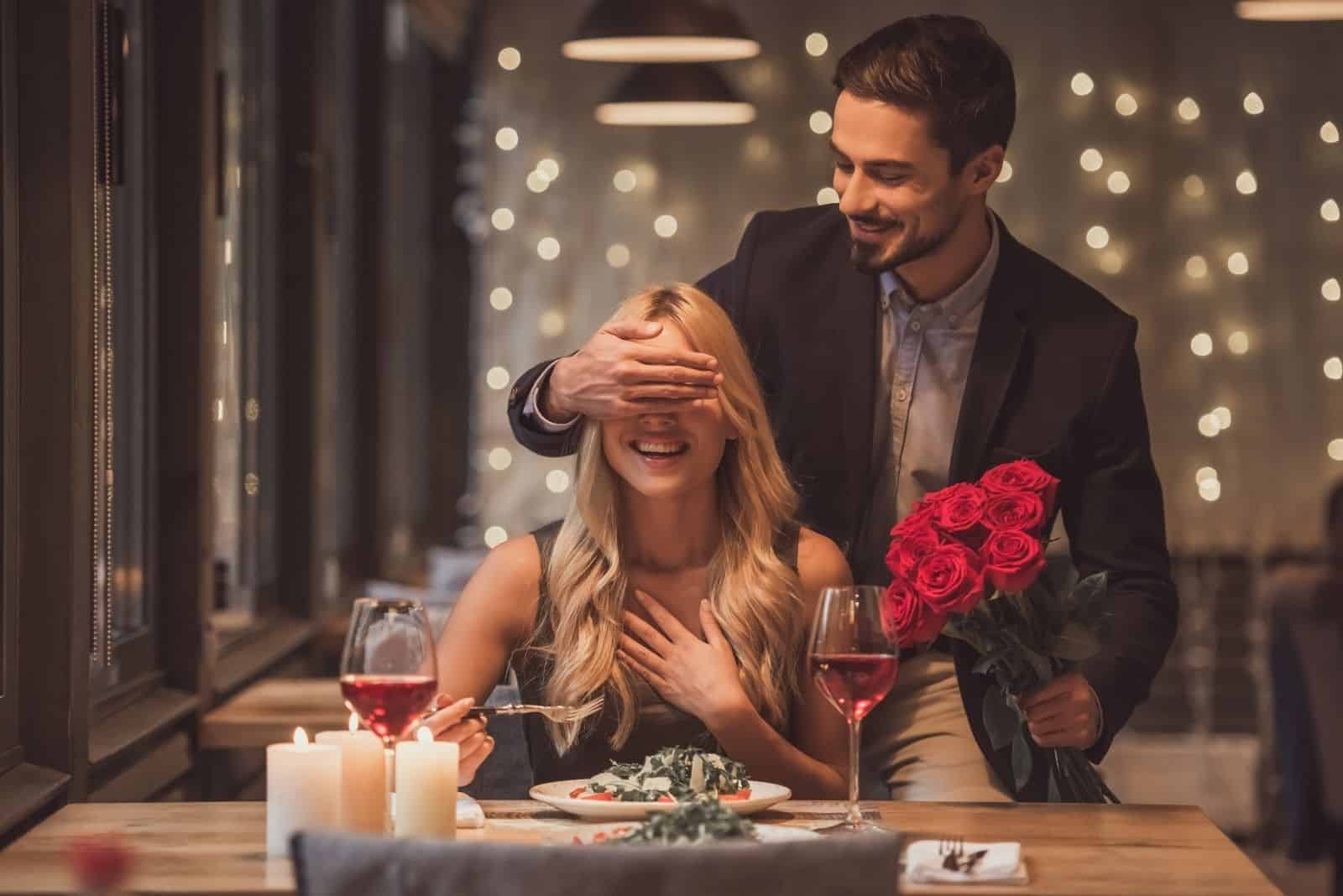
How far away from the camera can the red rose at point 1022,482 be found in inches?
81.1

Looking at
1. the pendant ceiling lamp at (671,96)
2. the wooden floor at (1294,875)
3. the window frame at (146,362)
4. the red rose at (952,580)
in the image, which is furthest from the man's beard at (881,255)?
the wooden floor at (1294,875)

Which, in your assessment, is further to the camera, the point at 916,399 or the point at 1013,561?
the point at 916,399

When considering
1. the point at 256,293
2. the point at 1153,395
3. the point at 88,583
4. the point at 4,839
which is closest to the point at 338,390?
the point at 256,293

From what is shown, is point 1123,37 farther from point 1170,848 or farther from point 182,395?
point 1170,848

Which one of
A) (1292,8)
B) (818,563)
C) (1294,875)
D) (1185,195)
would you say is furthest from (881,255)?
(1185,195)

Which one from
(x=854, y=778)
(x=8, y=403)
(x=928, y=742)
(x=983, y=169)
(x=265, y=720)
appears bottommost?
(x=265, y=720)

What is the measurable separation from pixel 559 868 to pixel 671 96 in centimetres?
413

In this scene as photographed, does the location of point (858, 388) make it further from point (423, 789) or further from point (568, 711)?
point (423, 789)

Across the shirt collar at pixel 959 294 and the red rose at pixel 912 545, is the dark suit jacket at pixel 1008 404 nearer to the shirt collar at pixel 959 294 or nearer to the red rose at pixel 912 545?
the shirt collar at pixel 959 294

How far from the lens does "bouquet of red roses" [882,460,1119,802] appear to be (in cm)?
198

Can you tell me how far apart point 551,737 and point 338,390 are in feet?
11.8

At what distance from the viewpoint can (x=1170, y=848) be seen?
1.91 meters

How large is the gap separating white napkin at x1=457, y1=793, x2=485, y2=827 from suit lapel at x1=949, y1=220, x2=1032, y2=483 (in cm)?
97

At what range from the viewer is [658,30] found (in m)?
4.36
